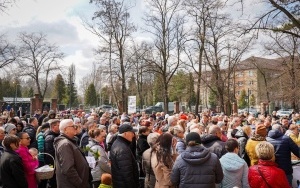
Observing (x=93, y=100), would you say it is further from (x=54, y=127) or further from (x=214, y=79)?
(x=54, y=127)

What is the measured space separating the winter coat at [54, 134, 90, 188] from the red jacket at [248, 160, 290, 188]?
249cm

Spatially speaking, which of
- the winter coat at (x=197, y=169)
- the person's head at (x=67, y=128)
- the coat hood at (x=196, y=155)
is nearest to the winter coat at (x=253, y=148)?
the winter coat at (x=197, y=169)

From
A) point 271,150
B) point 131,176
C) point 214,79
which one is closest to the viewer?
point 271,150

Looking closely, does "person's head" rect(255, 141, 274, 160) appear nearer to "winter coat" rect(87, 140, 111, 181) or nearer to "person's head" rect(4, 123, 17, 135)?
"winter coat" rect(87, 140, 111, 181)

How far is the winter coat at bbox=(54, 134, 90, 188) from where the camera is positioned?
4711 millimetres

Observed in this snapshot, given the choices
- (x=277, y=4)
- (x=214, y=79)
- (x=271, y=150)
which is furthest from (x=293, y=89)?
(x=271, y=150)

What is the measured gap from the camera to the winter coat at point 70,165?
4.71 m

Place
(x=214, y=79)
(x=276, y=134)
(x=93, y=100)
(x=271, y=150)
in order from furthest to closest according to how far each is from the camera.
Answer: (x=93, y=100) → (x=214, y=79) → (x=276, y=134) → (x=271, y=150)

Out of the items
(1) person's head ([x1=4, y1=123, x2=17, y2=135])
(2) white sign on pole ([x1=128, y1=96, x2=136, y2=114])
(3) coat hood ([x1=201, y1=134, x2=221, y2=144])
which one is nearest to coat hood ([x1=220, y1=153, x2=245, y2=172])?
(3) coat hood ([x1=201, y1=134, x2=221, y2=144])

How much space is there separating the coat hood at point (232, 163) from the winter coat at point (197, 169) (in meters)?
0.55

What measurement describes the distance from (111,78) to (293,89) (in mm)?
19262

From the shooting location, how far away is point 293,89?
114 ft

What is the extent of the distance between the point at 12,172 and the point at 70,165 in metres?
1.16

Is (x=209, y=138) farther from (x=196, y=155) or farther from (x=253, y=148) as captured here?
(x=196, y=155)
